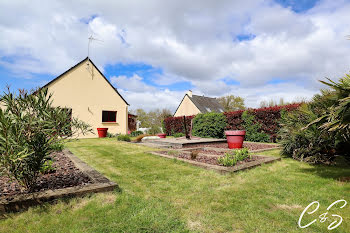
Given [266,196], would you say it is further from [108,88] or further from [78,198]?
[108,88]

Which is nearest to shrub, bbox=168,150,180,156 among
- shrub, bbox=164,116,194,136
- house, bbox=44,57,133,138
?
shrub, bbox=164,116,194,136

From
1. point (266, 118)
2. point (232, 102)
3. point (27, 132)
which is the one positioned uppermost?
point (232, 102)

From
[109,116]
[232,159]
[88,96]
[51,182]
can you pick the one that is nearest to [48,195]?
[51,182]

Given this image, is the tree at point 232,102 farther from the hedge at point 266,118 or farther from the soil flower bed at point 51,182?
the soil flower bed at point 51,182

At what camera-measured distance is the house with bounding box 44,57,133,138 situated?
55.0 feet

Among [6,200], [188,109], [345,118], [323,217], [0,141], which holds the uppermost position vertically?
[188,109]

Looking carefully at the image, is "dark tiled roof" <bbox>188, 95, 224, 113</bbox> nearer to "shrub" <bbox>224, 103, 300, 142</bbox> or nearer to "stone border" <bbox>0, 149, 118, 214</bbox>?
"shrub" <bbox>224, 103, 300, 142</bbox>

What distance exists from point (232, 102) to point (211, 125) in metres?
33.8

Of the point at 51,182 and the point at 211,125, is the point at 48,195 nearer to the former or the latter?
the point at 51,182

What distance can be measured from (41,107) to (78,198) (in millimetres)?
1506

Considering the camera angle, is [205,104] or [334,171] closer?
[334,171]

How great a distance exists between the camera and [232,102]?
149ft

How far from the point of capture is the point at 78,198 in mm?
2895

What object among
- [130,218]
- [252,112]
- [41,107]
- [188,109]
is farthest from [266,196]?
[188,109]
